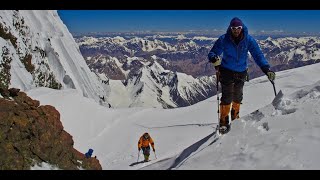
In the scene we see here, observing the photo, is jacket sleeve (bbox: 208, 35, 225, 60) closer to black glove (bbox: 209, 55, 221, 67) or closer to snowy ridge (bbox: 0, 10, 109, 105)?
black glove (bbox: 209, 55, 221, 67)

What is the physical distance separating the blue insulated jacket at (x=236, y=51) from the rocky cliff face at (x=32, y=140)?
602cm

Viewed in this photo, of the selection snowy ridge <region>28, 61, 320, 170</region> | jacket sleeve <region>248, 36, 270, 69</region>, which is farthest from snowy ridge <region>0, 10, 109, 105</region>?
jacket sleeve <region>248, 36, 270, 69</region>

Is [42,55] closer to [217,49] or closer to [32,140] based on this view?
[32,140]

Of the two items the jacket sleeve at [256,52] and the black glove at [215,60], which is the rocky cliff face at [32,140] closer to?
the black glove at [215,60]

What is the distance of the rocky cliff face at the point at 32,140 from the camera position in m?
12.0

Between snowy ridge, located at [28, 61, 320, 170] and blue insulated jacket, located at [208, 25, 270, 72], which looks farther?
blue insulated jacket, located at [208, 25, 270, 72]

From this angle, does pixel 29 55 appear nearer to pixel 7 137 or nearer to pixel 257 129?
pixel 7 137

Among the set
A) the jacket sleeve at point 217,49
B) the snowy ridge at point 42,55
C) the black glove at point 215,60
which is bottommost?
the snowy ridge at point 42,55

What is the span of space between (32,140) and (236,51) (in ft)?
23.9

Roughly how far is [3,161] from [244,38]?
7354mm

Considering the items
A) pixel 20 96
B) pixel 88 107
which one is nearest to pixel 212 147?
pixel 20 96

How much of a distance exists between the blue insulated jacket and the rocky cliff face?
237 inches

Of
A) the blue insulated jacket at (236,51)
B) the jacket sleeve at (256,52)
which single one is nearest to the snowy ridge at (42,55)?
the blue insulated jacket at (236,51)

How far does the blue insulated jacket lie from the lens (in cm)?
1072
